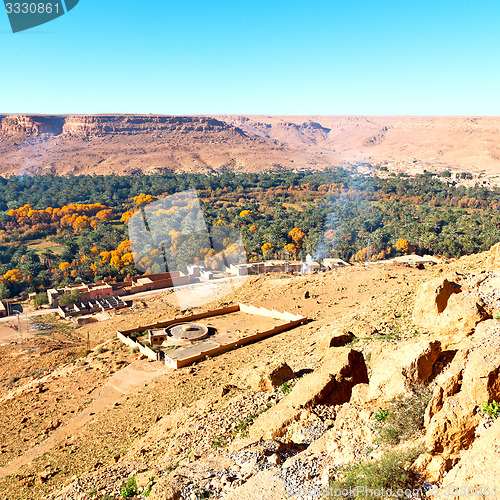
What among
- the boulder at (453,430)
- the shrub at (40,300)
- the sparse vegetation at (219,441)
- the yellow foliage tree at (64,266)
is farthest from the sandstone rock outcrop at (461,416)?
the yellow foliage tree at (64,266)

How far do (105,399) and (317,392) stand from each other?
7.26 m

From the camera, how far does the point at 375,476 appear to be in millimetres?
4062

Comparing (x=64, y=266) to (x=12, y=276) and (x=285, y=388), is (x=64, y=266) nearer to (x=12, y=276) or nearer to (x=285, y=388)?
Answer: (x=12, y=276)

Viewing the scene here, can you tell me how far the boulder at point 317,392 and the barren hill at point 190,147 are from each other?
77.0 meters

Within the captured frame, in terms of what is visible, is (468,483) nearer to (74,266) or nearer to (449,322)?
(449,322)

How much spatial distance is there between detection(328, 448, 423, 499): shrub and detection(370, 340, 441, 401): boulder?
40.5 inches

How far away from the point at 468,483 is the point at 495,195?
2261 inches

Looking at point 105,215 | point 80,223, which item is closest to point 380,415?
point 80,223

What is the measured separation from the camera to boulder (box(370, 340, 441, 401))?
5398 mm

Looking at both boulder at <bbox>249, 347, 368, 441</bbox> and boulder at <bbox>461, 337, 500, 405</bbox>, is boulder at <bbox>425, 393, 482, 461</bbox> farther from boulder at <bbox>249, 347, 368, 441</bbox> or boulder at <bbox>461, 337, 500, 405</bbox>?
boulder at <bbox>249, 347, 368, 441</bbox>

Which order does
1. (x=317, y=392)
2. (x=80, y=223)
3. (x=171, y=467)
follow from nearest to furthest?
1. (x=171, y=467)
2. (x=317, y=392)
3. (x=80, y=223)

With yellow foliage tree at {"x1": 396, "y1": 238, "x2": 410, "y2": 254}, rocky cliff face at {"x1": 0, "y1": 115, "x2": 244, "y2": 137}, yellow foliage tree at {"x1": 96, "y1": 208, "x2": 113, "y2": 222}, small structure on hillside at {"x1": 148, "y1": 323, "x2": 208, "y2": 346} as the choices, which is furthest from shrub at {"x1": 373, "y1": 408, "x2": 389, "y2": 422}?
rocky cliff face at {"x1": 0, "y1": 115, "x2": 244, "y2": 137}

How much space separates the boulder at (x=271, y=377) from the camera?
26.6ft

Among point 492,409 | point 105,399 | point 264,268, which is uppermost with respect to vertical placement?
point 492,409
